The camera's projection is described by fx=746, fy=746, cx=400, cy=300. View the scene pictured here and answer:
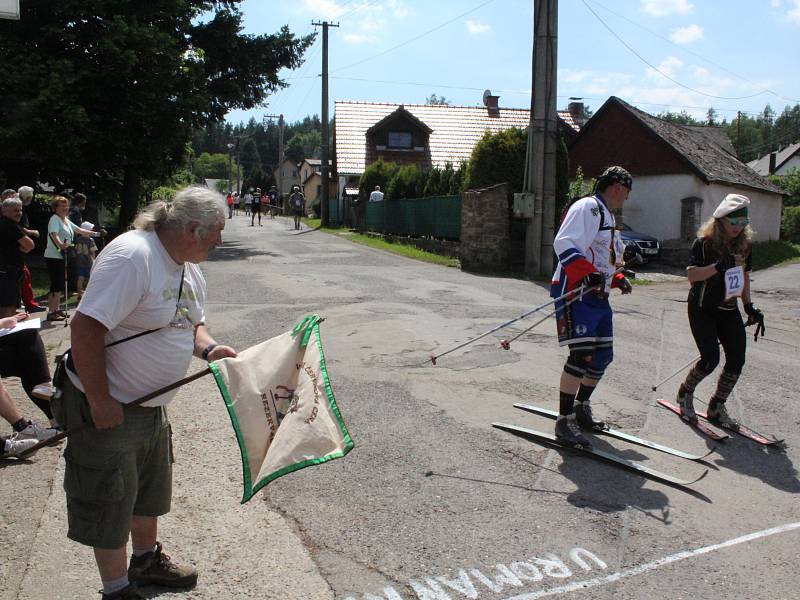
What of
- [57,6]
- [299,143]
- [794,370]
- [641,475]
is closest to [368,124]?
[57,6]

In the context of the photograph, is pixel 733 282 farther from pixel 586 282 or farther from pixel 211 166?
pixel 211 166

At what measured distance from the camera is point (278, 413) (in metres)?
3.18

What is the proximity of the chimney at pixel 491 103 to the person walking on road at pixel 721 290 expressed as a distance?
41293 mm

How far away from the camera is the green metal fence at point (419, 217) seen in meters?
21.1

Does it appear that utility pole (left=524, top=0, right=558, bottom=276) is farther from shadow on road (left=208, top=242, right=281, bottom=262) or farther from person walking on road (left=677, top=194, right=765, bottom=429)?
person walking on road (left=677, top=194, right=765, bottom=429)

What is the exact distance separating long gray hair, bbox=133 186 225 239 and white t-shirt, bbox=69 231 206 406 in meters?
0.07

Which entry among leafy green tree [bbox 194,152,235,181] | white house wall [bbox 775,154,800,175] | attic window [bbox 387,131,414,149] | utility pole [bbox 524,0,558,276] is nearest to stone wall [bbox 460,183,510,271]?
utility pole [bbox 524,0,558,276]

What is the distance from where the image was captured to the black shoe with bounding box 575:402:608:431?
556 cm

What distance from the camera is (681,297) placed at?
15297mm

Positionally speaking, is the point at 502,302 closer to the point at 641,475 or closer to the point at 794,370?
the point at 794,370

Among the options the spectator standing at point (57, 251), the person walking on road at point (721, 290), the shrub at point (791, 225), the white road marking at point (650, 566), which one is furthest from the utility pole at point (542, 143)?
the shrub at point (791, 225)

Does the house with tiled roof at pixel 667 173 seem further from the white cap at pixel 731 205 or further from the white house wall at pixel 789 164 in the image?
the white house wall at pixel 789 164

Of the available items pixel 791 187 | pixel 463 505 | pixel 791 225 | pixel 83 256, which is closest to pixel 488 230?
pixel 83 256

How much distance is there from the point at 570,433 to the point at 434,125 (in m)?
42.0
